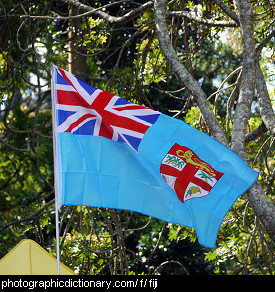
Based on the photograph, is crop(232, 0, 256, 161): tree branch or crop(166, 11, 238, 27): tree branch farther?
crop(166, 11, 238, 27): tree branch

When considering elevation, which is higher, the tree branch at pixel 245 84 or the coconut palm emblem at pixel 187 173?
the tree branch at pixel 245 84

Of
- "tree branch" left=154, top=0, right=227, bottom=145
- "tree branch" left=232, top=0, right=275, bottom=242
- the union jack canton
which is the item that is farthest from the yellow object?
"tree branch" left=154, top=0, right=227, bottom=145

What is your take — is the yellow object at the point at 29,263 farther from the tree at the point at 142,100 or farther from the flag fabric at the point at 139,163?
the tree at the point at 142,100

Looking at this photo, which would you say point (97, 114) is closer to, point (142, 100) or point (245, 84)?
point (245, 84)

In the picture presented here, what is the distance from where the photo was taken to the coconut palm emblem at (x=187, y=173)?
3748 mm

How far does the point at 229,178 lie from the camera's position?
3689mm

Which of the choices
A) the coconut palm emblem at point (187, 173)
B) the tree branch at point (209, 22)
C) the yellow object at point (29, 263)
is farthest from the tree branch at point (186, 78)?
the yellow object at point (29, 263)

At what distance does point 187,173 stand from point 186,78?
935mm

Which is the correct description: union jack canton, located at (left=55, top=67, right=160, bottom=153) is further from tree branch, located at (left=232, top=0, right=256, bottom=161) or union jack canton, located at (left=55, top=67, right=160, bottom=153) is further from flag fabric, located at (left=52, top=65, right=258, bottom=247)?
tree branch, located at (left=232, top=0, right=256, bottom=161)

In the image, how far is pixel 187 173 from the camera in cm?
383

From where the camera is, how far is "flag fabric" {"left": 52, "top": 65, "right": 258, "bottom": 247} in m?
3.70

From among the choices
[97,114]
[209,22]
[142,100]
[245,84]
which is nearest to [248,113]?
[245,84]

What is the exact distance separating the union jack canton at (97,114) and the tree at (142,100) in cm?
57

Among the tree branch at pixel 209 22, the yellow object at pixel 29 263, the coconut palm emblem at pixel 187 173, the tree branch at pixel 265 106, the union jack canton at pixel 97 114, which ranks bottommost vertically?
the yellow object at pixel 29 263
